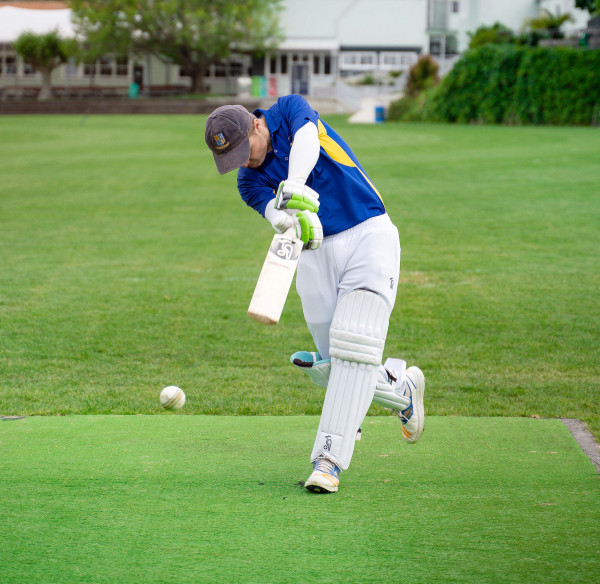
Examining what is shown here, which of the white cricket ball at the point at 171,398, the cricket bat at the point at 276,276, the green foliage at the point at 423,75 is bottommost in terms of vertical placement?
Result: the white cricket ball at the point at 171,398

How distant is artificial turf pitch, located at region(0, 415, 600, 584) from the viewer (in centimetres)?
314

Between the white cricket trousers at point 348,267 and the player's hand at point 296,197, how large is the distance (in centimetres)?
37

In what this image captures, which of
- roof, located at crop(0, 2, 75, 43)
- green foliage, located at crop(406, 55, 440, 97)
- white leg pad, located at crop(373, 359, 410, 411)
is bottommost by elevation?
white leg pad, located at crop(373, 359, 410, 411)

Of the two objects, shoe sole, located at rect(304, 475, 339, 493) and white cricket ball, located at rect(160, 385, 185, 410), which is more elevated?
white cricket ball, located at rect(160, 385, 185, 410)

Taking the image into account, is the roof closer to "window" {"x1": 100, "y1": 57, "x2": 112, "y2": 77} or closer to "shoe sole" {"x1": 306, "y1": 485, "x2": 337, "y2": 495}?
"window" {"x1": 100, "y1": 57, "x2": 112, "y2": 77}

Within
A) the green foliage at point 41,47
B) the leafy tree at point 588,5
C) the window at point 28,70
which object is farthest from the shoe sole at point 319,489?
the window at point 28,70

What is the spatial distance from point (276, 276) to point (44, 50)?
53857mm

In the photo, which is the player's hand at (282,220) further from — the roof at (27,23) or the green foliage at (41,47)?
the roof at (27,23)

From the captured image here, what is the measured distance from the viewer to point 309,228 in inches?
147

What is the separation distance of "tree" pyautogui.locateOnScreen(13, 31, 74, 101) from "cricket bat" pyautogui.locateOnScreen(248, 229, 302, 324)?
51149 millimetres

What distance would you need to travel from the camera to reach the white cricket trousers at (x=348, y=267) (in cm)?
405

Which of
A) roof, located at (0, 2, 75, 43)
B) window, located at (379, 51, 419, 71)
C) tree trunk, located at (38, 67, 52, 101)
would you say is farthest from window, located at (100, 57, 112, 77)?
window, located at (379, 51, 419, 71)

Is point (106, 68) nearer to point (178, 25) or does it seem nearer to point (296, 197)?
point (178, 25)

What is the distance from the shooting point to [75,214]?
14969 millimetres
